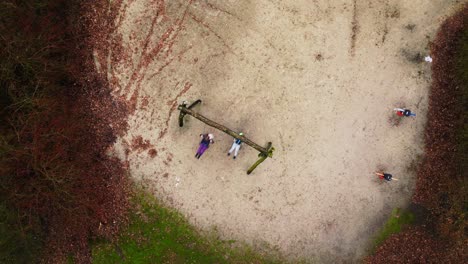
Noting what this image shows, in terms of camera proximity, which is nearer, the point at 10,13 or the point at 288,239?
the point at 10,13

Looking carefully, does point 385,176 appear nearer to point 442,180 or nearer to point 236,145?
point 442,180

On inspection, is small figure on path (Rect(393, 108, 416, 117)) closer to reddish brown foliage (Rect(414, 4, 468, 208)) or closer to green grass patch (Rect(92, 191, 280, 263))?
reddish brown foliage (Rect(414, 4, 468, 208))

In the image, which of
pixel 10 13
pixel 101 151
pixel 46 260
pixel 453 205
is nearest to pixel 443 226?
pixel 453 205

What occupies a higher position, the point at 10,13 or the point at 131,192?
the point at 10,13

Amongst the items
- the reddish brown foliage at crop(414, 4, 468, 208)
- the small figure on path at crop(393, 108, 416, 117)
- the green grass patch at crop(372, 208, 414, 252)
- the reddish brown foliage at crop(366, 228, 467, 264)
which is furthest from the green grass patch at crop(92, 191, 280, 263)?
the small figure on path at crop(393, 108, 416, 117)

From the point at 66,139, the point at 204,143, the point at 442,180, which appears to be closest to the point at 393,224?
the point at 442,180

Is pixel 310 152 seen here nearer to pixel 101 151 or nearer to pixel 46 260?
pixel 101 151

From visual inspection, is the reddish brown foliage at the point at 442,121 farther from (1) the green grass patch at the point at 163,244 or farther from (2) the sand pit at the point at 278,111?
(1) the green grass patch at the point at 163,244
